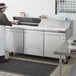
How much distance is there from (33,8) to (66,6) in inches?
33.5

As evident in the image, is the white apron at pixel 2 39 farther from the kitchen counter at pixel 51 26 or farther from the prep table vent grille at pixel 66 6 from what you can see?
the prep table vent grille at pixel 66 6

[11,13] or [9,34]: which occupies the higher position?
[11,13]

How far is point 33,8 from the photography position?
15.7 ft

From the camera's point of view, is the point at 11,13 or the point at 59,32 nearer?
the point at 59,32

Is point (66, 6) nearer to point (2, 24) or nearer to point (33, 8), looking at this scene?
point (33, 8)

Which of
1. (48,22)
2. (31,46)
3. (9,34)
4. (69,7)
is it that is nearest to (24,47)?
(31,46)

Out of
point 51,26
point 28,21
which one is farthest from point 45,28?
point 28,21

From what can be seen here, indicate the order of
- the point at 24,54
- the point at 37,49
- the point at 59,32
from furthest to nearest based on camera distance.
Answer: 1. the point at 24,54
2. the point at 37,49
3. the point at 59,32

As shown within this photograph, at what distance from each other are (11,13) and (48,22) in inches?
46.3

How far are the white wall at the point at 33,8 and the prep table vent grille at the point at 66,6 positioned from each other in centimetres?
10

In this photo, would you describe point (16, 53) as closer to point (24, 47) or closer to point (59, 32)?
point (24, 47)

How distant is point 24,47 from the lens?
4488 millimetres

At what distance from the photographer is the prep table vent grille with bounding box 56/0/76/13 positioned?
4445mm

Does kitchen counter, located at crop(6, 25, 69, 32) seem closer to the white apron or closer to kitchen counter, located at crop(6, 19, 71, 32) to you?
kitchen counter, located at crop(6, 19, 71, 32)
